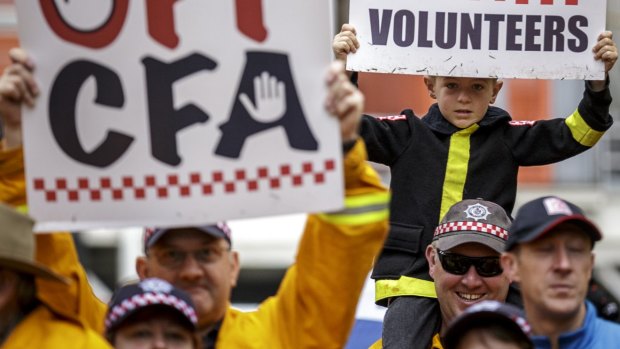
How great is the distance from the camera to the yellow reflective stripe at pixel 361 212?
→ 524 centimetres

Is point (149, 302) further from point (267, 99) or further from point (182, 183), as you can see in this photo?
point (267, 99)

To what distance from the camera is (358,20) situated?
675 cm

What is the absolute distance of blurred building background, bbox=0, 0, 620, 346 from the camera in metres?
19.2

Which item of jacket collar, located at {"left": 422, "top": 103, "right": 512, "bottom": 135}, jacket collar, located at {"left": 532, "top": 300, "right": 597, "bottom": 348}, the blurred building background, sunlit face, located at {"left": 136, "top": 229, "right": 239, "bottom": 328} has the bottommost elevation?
the blurred building background

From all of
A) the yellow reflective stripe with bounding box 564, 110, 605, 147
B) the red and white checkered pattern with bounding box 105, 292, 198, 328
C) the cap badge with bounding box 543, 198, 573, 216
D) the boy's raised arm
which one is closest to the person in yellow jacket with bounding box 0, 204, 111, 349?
the red and white checkered pattern with bounding box 105, 292, 198, 328

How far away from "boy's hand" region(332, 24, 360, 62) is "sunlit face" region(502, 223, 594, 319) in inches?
57.8

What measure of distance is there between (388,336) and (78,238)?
10.2m

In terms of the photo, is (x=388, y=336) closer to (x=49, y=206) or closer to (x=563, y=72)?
(x=563, y=72)

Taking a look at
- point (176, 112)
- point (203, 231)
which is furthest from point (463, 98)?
point (176, 112)

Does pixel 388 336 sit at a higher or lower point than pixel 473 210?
lower

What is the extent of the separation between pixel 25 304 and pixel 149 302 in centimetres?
42

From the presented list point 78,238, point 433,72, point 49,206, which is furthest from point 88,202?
point 78,238

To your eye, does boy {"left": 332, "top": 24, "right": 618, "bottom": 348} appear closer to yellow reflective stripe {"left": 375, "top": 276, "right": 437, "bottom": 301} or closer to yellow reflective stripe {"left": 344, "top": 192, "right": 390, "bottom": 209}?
yellow reflective stripe {"left": 375, "top": 276, "right": 437, "bottom": 301}

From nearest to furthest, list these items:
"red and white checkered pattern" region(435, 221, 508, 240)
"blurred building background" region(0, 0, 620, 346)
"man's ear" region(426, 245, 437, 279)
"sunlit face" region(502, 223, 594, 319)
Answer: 1. "sunlit face" region(502, 223, 594, 319)
2. "red and white checkered pattern" region(435, 221, 508, 240)
3. "man's ear" region(426, 245, 437, 279)
4. "blurred building background" region(0, 0, 620, 346)
